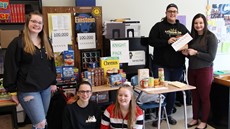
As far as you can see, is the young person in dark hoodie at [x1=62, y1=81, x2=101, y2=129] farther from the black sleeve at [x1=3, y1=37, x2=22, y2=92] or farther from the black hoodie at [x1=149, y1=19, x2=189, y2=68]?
the black hoodie at [x1=149, y1=19, x2=189, y2=68]

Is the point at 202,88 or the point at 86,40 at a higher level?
the point at 86,40

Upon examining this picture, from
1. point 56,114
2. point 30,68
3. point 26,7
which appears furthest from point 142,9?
point 30,68

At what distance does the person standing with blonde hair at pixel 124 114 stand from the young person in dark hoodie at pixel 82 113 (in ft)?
0.38

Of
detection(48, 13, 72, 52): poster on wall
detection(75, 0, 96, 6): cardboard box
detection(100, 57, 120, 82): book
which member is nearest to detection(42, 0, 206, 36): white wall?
detection(75, 0, 96, 6): cardboard box

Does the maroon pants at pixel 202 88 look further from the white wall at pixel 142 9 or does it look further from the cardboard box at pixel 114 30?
the white wall at pixel 142 9

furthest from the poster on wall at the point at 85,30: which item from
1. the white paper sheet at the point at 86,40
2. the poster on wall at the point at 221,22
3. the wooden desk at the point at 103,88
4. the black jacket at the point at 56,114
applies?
the poster on wall at the point at 221,22

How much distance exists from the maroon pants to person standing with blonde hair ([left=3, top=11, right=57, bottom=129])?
1.85 meters

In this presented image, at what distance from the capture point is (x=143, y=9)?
13.5 feet

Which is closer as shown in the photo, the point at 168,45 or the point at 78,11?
the point at 168,45

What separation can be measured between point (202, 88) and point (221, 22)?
2.16 m

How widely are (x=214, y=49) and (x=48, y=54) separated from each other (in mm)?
1949

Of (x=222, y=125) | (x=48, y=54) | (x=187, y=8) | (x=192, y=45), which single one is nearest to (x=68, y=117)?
(x=48, y=54)

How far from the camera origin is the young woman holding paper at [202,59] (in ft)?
9.55

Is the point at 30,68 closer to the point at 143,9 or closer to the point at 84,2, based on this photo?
the point at 84,2
